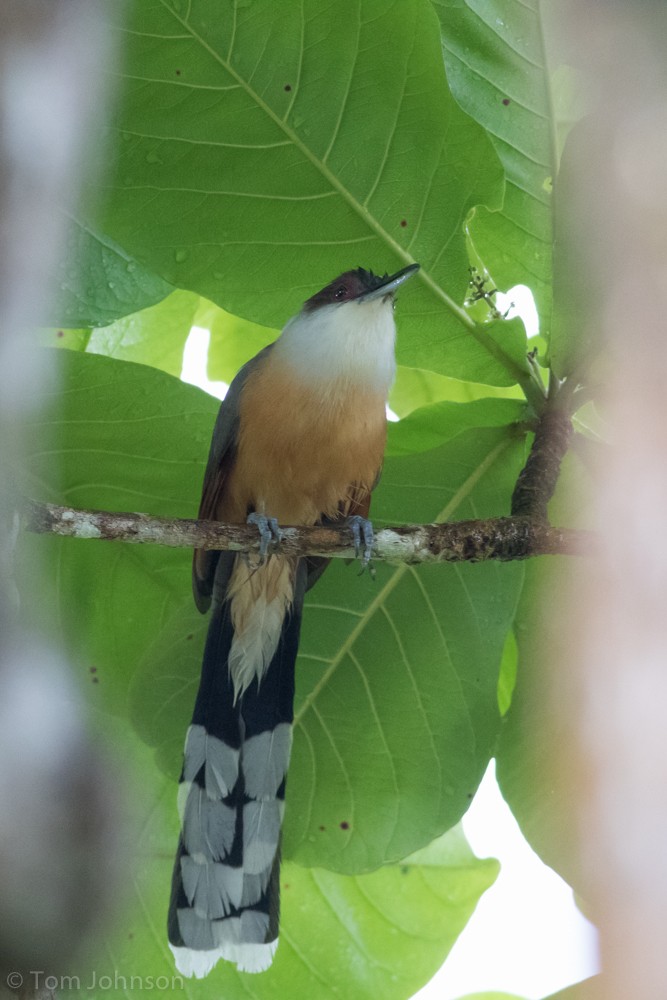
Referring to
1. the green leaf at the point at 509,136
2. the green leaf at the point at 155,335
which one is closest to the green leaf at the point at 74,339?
the green leaf at the point at 155,335

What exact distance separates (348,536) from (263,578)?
1.37 feet

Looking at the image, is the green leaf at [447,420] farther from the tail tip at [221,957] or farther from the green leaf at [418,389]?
the tail tip at [221,957]

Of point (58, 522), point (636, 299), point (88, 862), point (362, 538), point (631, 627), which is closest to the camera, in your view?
point (631, 627)

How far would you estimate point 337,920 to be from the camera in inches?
72.9

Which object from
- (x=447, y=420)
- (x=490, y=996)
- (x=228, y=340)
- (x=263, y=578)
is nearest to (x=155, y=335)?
(x=228, y=340)

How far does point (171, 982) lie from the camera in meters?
1.60

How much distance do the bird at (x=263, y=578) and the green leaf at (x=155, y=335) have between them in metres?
0.22

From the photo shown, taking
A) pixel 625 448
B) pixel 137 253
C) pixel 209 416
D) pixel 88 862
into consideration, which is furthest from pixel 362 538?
pixel 625 448

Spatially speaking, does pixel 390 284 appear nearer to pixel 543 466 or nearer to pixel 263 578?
pixel 543 466

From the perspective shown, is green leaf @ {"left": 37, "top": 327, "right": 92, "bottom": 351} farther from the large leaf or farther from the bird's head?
the bird's head

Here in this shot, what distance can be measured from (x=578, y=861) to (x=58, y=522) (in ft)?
2.85

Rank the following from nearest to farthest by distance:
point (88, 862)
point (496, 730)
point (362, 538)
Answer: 1. point (88, 862)
2. point (362, 538)
3. point (496, 730)

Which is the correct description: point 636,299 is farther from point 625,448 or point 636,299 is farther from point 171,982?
point 171,982

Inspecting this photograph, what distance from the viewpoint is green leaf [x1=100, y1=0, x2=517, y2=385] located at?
1532mm
